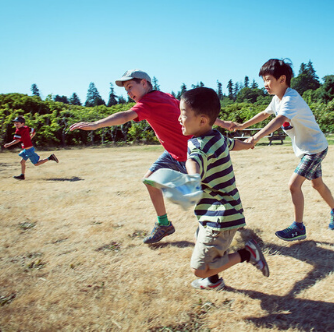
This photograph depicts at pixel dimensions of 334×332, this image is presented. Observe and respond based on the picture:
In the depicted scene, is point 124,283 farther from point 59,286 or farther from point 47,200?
point 47,200

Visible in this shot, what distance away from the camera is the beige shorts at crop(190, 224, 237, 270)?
192cm

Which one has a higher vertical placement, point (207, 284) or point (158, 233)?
point (158, 233)

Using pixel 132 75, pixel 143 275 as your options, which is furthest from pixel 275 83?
pixel 143 275

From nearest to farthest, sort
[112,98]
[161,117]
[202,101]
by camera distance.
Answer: [202,101] → [161,117] → [112,98]

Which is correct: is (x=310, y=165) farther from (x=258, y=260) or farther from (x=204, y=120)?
(x=204, y=120)

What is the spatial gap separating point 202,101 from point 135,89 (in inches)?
51.9

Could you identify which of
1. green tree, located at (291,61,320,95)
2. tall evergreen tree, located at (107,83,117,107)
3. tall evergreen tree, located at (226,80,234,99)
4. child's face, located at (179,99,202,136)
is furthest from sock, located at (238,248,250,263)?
tall evergreen tree, located at (226,80,234,99)

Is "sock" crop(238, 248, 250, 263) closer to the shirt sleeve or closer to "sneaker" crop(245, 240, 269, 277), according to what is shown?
"sneaker" crop(245, 240, 269, 277)

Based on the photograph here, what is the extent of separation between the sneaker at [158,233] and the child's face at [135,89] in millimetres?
1444

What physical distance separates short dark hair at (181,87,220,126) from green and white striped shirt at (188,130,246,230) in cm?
15

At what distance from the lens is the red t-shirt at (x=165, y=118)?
2.84 m

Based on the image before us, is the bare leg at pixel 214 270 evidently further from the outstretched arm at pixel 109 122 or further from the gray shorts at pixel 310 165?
the outstretched arm at pixel 109 122

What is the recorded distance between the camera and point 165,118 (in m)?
2.91

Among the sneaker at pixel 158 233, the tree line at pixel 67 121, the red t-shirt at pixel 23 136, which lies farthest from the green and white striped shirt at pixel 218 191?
the tree line at pixel 67 121
